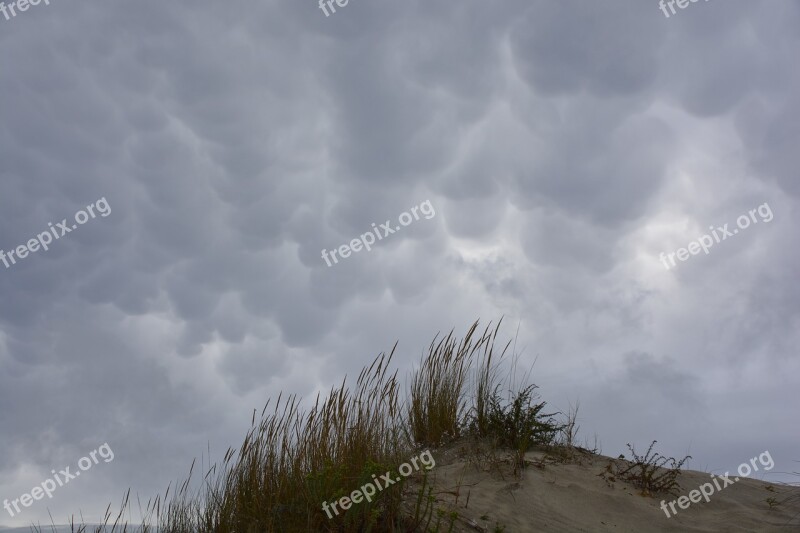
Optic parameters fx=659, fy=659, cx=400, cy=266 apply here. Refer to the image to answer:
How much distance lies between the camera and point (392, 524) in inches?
189

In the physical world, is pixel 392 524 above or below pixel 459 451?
below

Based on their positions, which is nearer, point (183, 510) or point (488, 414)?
point (183, 510)

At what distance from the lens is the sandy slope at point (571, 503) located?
5477 millimetres

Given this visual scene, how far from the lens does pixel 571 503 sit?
5.97 meters

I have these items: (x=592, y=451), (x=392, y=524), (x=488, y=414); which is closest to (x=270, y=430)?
(x=392, y=524)

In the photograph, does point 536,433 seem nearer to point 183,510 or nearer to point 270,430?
point 270,430

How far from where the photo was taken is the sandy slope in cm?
548

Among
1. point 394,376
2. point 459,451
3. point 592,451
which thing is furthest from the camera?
point 592,451

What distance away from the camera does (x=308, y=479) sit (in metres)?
5.11

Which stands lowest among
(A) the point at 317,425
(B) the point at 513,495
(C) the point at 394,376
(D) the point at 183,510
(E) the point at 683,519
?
(E) the point at 683,519

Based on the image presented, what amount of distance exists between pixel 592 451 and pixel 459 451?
169 cm

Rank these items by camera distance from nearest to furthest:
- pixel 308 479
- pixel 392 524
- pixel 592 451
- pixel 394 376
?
1. pixel 392 524
2. pixel 308 479
3. pixel 394 376
4. pixel 592 451

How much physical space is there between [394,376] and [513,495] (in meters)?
1.64

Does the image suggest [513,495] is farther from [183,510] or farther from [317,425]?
[183,510]
